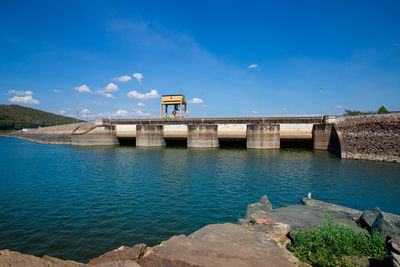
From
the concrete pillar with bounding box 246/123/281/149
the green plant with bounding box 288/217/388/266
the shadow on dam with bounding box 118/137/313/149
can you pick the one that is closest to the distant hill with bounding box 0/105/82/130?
the shadow on dam with bounding box 118/137/313/149

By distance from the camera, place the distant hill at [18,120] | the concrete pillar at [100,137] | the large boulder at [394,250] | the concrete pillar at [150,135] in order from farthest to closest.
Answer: the distant hill at [18,120] → the concrete pillar at [100,137] → the concrete pillar at [150,135] → the large boulder at [394,250]

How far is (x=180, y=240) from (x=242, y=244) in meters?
1.94

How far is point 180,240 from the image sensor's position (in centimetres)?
701

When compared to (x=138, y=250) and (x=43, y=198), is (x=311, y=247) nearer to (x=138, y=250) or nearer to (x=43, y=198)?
(x=138, y=250)

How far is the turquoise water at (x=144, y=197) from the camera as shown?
905cm

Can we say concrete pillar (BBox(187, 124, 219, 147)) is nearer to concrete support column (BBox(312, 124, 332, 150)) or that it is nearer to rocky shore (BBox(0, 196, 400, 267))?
concrete support column (BBox(312, 124, 332, 150))

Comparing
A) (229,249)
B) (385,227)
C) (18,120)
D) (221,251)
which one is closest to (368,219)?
(385,227)

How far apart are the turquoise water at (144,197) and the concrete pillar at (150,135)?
21.7m

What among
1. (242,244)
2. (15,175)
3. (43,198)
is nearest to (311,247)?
(242,244)

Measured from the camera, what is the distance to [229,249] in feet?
21.0

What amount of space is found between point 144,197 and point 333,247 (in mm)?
10338

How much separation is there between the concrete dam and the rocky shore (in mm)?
26776

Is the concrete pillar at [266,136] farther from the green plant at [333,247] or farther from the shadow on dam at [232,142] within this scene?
the green plant at [333,247]

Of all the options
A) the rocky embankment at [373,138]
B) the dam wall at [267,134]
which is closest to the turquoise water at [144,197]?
the rocky embankment at [373,138]
